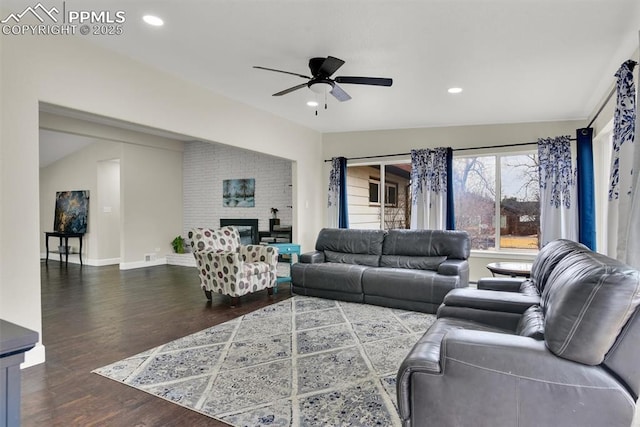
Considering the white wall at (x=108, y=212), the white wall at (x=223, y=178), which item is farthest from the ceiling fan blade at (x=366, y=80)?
the white wall at (x=108, y=212)

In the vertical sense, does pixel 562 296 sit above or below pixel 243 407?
above

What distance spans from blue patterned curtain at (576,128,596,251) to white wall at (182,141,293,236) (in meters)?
4.68

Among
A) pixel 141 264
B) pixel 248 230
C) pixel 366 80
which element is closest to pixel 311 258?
pixel 366 80

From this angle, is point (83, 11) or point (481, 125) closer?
point (83, 11)

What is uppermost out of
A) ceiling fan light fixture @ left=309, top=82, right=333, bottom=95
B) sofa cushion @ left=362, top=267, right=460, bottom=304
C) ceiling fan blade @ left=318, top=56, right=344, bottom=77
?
ceiling fan blade @ left=318, top=56, right=344, bottom=77

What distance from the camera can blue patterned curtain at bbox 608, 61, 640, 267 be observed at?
217 centimetres

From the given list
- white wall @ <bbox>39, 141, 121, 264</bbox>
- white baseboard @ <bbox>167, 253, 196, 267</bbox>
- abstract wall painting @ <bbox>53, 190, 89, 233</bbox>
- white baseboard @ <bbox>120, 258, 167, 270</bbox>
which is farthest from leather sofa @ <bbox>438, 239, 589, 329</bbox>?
abstract wall painting @ <bbox>53, 190, 89, 233</bbox>

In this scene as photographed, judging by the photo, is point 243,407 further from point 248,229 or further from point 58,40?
point 248,229

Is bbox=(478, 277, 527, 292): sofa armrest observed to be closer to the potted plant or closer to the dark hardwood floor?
the dark hardwood floor

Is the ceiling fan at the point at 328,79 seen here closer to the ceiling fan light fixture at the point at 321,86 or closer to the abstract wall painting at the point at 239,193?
the ceiling fan light fixture at the point at 321,86

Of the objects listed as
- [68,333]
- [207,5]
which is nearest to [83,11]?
[207,5]

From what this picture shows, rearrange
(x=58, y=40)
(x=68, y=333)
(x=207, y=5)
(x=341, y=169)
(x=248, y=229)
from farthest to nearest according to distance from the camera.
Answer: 1. (x=248, y=229)
2. (x=341, y=169)
3. (x=68, y=333)
4. (x=58, y=40)
5. (x=207, y=5)

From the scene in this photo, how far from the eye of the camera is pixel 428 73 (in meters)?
3.71

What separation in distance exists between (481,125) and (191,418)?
5492 mm
